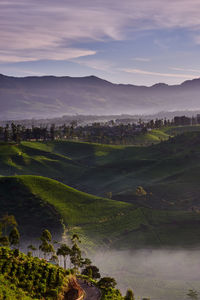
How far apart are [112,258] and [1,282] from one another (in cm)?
7575

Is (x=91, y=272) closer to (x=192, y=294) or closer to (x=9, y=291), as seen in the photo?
(x=192, y=294)

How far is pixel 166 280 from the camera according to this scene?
12038cm

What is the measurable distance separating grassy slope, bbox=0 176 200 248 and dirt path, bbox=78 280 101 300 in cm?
6177

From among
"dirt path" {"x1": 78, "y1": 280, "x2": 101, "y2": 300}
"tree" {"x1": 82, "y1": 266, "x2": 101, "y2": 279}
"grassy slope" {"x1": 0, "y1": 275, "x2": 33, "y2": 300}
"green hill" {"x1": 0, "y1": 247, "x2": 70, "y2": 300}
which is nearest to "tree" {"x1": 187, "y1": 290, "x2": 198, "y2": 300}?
"tree" {"x1": 82, "y1": 266, "x2": 101, "y2": 279}

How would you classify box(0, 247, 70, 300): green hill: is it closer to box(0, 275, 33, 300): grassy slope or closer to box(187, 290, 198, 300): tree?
box(0, 275, 33, 300): grassy slope

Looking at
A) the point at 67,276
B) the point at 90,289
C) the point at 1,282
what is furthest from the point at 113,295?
the point at 1,282

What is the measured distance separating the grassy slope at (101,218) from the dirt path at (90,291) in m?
61.8

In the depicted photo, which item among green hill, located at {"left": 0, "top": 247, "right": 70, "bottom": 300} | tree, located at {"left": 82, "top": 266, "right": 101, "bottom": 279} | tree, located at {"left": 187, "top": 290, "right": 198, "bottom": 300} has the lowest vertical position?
tree, located at {"left": 187, "top": 290, "right": 198, "bottom": 300}

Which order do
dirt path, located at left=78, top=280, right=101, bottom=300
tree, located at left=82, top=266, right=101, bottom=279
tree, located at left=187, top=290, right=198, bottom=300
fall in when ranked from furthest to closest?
tree, located at left=187, top=290, right=198, bottom=300
tree, located at left=82, top=266, right=101, bottom=279
dirt path, located at left=78, top=280, right=101, bottom=300

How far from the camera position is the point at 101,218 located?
527 feet

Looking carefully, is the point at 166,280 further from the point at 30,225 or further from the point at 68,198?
the point at 68,198

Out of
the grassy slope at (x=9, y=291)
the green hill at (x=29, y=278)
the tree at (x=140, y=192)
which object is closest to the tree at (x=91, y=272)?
the green hill at (x=29, y=278)

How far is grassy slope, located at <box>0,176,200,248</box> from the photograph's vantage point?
145875 millimetres

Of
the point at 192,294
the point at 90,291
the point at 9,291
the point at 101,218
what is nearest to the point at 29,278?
the point at 9,291
